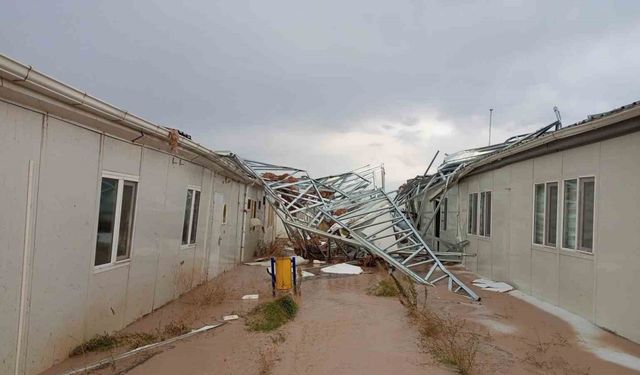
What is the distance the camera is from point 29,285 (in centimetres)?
447

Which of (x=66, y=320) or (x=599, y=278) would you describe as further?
(x=599, y=278)

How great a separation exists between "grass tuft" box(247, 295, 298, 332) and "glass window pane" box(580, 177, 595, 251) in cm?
475

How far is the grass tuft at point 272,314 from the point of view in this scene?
6.98 meters

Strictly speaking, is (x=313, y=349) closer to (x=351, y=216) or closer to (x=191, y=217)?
(x=191, y=217)

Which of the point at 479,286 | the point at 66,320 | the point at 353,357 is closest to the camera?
the point at 66,320

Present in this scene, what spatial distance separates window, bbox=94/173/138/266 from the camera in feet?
19.6

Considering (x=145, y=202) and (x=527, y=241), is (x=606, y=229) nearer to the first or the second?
(x=527, y=241)

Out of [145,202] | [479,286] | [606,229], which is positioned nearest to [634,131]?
[606,229]

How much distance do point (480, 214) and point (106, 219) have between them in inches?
377

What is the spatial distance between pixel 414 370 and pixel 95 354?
3563mm

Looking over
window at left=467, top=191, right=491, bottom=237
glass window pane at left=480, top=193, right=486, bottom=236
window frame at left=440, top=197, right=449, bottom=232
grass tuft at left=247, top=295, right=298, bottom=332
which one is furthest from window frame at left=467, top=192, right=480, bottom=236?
grass tuft at left=247, top=295, right=298, bottom=332

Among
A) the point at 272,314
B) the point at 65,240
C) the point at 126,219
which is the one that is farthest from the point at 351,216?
the point at 65,240

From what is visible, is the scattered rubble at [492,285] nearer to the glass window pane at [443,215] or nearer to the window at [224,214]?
the glass window pane at [443,215]

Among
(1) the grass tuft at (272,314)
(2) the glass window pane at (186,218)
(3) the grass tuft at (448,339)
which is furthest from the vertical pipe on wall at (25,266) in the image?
(2) the glass window pane at (186,218)
